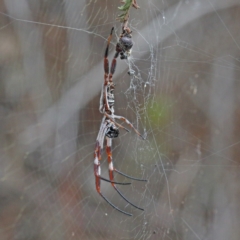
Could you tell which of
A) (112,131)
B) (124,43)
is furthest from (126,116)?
(124,43)

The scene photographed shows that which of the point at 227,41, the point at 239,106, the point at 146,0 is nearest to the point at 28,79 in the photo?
the point at 146,0

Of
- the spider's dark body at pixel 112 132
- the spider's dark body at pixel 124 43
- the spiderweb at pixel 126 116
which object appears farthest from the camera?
the spiderweb at pixel 126 116

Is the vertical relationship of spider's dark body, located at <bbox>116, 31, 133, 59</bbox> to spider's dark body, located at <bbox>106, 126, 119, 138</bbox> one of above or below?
above

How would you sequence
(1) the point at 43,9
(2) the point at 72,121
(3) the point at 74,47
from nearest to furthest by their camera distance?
(1) the point at 43,9, (3) the point at 74,47, (2) the point at 72,121

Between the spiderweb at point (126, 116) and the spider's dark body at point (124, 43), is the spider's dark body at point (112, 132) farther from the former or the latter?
the spiderweb at point (126, 116)

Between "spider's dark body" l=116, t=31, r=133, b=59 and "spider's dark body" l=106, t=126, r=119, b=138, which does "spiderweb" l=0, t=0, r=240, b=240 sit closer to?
"spider's dark body" l=106, t=126, r=119, b=138

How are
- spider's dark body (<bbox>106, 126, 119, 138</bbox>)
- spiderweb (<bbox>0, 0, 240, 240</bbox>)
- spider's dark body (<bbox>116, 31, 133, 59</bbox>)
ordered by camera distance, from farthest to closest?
spiderweb (<bbox>0, 0, 240, 240</bbox>)
spider's dark body (<bbox>106, 126, 119, 138</bbox>)
spider's dark body (<bbox>116, 31, 133, 59</bbox>)

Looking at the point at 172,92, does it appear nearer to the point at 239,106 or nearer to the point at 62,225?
the point at 239,106

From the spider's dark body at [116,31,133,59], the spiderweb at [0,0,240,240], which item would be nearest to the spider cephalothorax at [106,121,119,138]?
the spider's dark body at [116,31,133,59]

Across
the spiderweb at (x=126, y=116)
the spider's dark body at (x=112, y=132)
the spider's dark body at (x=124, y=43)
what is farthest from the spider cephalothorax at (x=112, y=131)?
the spiderweb at (x=126, y=116)
